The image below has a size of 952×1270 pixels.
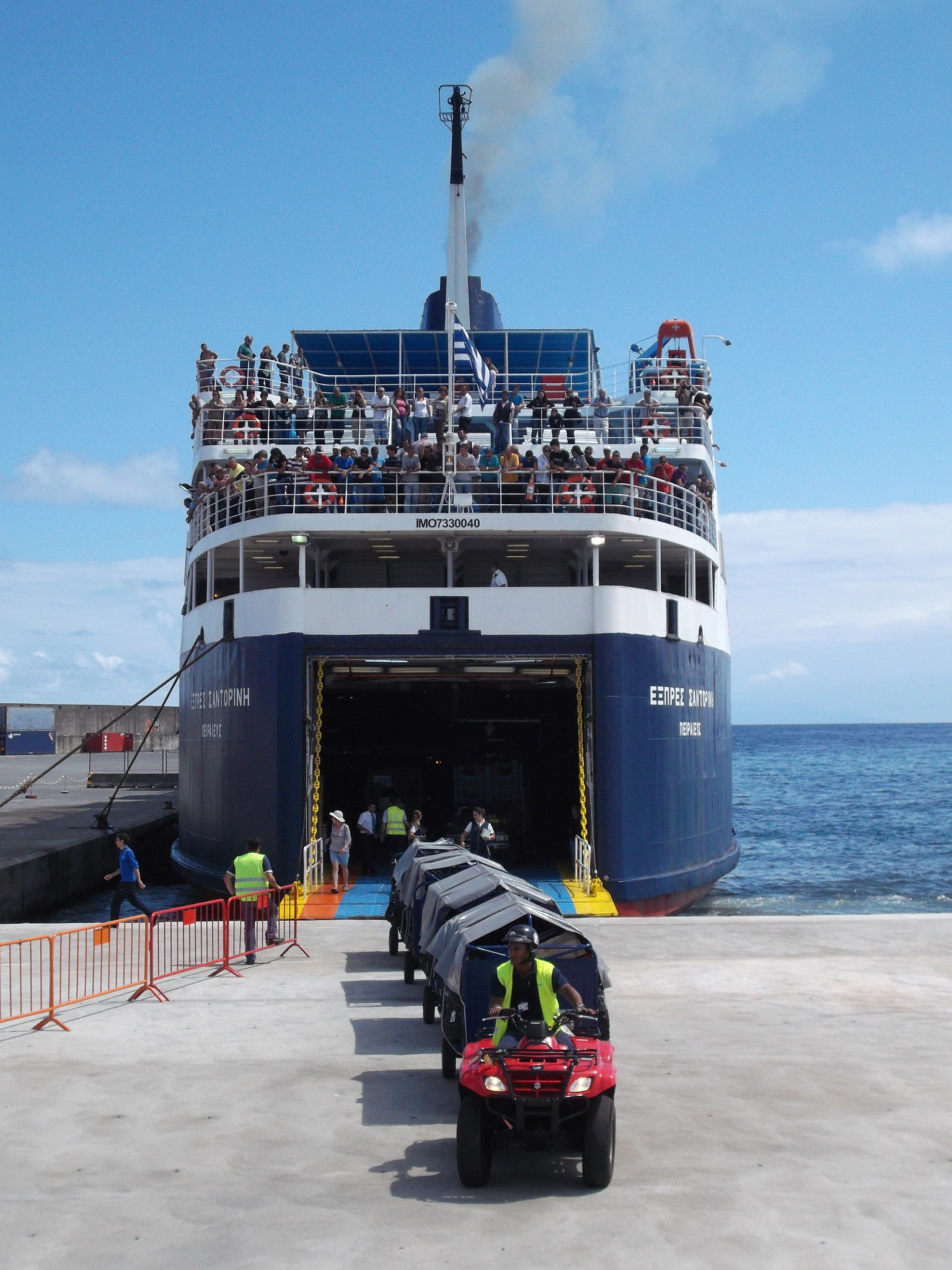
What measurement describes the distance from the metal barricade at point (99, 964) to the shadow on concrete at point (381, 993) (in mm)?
2196

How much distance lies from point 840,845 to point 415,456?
3082 centimetres

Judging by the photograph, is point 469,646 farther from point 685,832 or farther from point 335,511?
point 685,832

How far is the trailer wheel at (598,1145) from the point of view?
714cm

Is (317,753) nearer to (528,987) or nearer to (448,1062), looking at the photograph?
(448,1062)

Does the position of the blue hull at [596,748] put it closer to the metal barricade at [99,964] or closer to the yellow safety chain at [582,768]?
the yellow safety chain at [582,768]

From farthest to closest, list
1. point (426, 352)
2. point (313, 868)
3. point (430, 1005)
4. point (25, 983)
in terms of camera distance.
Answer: point (426, 352), point (313, 868), point (25, 983), point (430, 1005)

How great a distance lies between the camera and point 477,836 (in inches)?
722

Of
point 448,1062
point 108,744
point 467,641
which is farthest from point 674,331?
point 108,744

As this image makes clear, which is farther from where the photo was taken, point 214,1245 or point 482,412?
point 482,412

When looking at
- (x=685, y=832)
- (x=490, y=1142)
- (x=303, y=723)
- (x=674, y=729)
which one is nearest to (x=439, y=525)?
(x=303, y=723)

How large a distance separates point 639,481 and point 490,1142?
16109 mm

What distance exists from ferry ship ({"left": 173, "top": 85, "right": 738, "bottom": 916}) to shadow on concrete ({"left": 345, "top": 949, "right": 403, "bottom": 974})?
4.04 m

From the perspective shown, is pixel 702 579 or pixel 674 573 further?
pixel 674 573

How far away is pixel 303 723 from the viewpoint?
19234 millimetres
